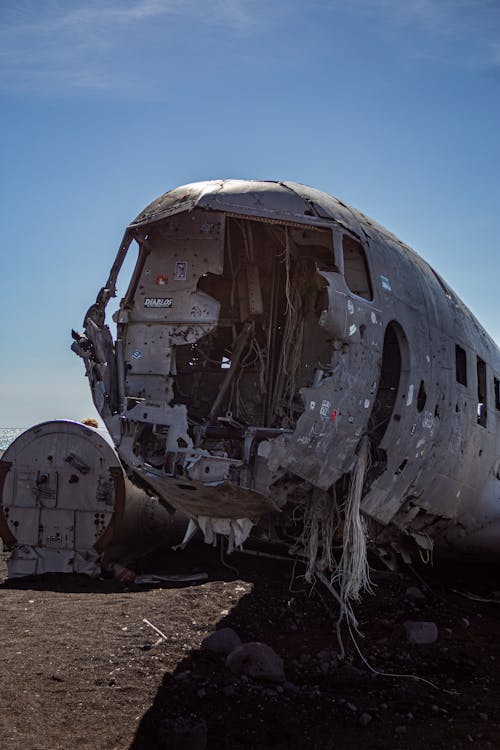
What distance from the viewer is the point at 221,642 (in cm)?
905

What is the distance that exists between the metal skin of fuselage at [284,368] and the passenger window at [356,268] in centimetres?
2

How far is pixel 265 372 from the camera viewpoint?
9500mm

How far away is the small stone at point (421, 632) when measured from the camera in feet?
32.2

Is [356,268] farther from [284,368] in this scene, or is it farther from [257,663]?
[257,663]

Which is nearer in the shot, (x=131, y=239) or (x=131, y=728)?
(x=131, y=728)

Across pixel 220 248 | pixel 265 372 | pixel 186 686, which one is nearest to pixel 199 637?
pixel 186 686

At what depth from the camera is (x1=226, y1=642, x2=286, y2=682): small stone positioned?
316 inches

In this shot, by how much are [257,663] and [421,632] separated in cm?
263

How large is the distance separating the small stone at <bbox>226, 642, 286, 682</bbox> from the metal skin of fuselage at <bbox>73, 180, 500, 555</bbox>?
1.20 meters

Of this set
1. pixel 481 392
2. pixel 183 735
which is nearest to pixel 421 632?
pixel 481 392

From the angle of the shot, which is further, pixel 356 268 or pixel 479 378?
pixel 479 378

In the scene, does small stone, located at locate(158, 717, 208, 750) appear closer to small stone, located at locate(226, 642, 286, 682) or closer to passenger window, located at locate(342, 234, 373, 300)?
small stone, located at locate(226, 642, 286, 682)

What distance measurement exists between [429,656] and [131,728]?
3910mm

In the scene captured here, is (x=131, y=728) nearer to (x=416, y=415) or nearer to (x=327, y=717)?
(x=327, y=717)
